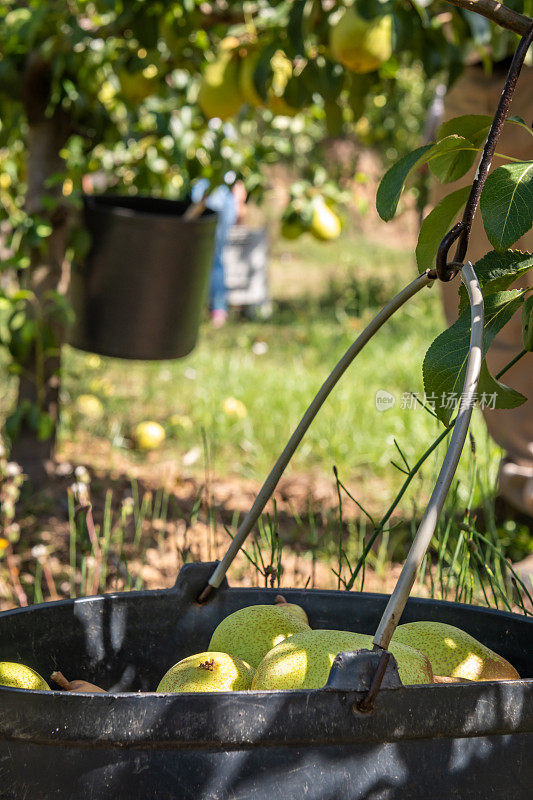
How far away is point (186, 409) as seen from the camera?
3.65 meters

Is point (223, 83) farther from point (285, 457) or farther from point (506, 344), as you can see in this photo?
point (285, 457)

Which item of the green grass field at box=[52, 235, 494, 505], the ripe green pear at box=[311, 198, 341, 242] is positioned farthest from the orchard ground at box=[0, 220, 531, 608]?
the ripe green pear at box=[311, 198, 341, 242]

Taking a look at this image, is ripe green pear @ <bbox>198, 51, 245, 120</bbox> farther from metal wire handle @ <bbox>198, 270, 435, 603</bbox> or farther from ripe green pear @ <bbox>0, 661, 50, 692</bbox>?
ripe green pear @ <bbox>0, 661, 50, 692</bbox>

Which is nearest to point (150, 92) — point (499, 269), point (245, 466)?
point (245, 466)

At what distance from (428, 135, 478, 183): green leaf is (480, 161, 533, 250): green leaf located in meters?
0.07

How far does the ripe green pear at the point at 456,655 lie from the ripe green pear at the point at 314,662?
67 mm

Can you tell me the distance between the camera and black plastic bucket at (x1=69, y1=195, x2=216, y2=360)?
2342mm

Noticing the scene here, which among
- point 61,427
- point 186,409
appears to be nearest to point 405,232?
point 186,409

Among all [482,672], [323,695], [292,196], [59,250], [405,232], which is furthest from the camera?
[405,232]

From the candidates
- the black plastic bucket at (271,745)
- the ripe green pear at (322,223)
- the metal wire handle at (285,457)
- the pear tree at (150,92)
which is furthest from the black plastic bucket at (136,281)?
the black plastic bucket at (271,745)

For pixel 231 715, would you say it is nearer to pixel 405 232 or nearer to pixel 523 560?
pixel 523 560

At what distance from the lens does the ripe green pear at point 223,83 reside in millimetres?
2098

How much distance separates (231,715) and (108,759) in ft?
0.28

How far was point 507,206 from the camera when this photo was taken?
691mm
